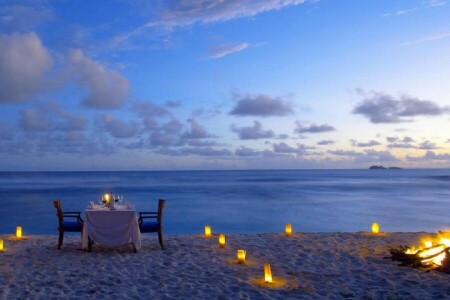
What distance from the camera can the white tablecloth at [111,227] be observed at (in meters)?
8.34

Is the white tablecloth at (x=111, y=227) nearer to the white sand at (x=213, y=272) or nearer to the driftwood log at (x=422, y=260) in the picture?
the white sand at (x=213, y=272)

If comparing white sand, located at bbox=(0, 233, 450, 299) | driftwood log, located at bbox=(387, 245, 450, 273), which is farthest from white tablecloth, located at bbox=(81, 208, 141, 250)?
driftwood log, located at bbox=(387, 245, 450, 273)

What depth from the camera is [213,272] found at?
6801mm

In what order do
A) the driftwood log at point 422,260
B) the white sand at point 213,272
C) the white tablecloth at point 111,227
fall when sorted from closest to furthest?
the white sand at point 213,272 → the driftwood log at point 422,260 → the white tablecloth at point 111,227

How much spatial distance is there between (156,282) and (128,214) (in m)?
2.45

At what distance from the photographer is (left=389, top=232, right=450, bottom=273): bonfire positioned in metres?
6.82

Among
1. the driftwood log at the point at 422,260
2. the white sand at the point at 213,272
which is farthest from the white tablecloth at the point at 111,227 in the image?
the driftwood log at the point at 422,260

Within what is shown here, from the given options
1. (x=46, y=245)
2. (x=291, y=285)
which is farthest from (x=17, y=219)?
(x=291, y=285)

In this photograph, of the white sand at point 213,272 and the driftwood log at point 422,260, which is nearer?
the white sand at point 213,272

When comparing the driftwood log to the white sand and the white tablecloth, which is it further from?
the white tablecloth

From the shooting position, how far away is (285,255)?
26.5 feet

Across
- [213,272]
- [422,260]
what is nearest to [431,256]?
[422,260]

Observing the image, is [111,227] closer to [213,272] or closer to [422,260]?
[213,272]

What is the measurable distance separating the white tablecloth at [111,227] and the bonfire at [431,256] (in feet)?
15.8
